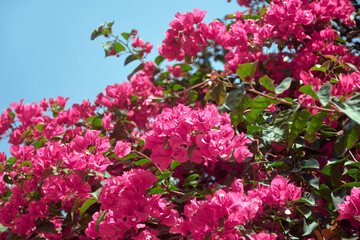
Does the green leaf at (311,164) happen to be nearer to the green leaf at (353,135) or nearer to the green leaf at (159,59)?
the green leaf at (353,135)

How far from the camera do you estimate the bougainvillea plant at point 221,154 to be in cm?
114

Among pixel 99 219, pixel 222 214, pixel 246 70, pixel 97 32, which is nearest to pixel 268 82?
pixel 246 70

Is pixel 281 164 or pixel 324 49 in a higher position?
pixel 324 49

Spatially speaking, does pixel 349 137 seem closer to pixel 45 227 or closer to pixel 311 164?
pixel 311 164

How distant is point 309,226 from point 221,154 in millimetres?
502

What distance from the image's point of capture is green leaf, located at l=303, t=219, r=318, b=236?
1.34 meters

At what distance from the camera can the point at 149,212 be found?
119cm

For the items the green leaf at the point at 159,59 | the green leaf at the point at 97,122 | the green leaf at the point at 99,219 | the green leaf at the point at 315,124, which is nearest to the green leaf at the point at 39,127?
the green leaf at the point at 97,122

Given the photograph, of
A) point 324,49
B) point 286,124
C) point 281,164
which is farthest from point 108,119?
point 324,49

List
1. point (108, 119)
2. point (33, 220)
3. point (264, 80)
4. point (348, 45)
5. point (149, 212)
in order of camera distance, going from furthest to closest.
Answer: point (348, 45) < point (108, 119) < point (33, 220) < point (149, 212) < point (264, 80)

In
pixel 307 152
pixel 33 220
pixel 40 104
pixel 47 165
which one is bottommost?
pixel 307 152

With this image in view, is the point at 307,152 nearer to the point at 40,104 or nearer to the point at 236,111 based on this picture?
the point at 236,111

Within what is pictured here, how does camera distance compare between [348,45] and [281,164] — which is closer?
[281,164]

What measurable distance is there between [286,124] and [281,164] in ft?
1.18
